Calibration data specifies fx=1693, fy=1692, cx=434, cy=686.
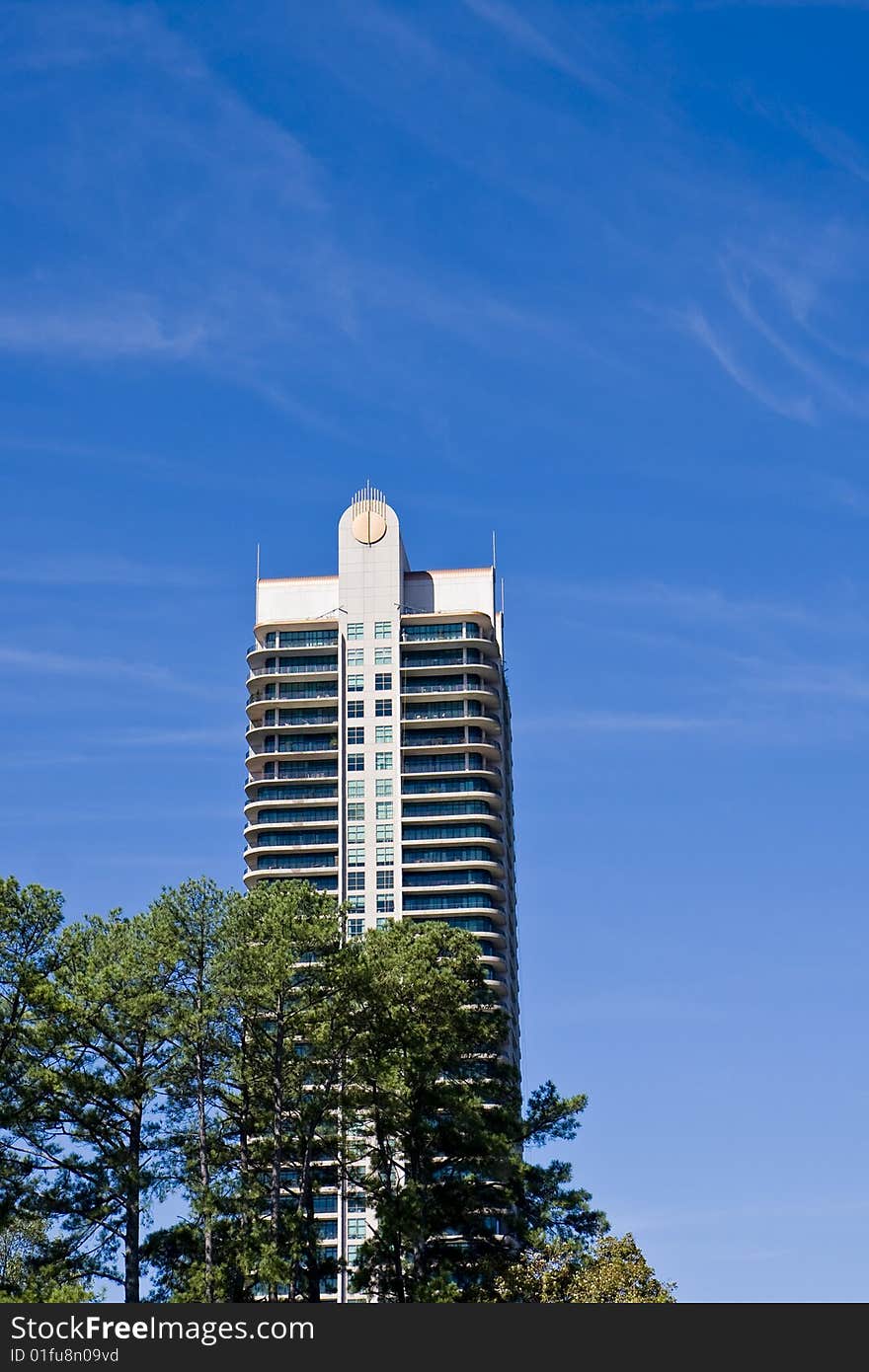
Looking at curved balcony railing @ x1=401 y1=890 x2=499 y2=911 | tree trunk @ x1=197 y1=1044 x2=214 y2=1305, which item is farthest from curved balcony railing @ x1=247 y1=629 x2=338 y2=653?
tree trunk @ x1=197 y1=1044 x2=214 y2=1305

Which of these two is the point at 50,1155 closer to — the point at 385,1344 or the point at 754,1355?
the point at 385,1344

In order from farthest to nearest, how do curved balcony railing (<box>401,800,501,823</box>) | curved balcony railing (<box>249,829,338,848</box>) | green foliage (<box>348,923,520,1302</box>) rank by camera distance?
curved balcony railing (<box>249,829,338,848</box>), curved balcony railing (<box>401,800,501,823</box>), green foliage (<box>348,923,520,1302</box>)

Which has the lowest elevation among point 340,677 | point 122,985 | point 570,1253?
point 570,1253

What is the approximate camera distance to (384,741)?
15225 centimetres

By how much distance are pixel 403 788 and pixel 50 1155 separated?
3365 inches

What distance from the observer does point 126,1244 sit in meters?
66.1

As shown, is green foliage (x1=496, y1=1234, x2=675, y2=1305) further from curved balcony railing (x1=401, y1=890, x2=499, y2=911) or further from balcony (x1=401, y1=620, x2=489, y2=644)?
balcony (x1=401, y1=620, x2=489, y2=644)

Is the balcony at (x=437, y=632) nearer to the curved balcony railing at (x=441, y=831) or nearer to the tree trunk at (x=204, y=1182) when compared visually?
the curved balcony railing at (x=441, y=831)

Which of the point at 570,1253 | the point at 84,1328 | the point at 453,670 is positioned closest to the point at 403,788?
the point at 453,670

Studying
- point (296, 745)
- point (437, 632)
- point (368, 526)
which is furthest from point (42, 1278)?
point (368, 526)

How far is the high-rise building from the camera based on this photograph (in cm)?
14775

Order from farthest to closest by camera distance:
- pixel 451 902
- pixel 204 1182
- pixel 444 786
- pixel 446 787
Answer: pixel 444 786
pixel 446 787
pixel 451 902
pixel 204 1182

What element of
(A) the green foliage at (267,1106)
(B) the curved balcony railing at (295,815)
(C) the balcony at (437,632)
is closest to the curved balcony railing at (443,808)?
(B) the curved balcony railing at (295,815)

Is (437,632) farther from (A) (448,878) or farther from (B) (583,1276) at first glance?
(B) (583,1276)
